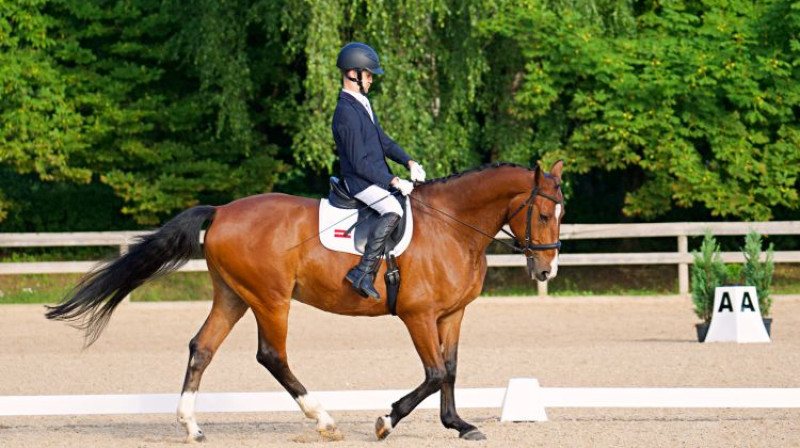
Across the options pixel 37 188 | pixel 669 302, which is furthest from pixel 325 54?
pixel 37 188

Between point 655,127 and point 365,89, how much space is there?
38.4ft

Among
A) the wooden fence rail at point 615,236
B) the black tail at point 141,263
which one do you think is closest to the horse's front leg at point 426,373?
the black tail at point 141,263

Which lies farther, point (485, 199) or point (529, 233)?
point (485, 199)

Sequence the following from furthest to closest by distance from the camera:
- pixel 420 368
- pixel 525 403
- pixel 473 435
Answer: pixel 420 368
pixel 525 403
pixel 473 435

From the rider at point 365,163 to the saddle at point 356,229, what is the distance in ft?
0.23

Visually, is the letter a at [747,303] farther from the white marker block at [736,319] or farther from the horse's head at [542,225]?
the horse's head at [542,225]

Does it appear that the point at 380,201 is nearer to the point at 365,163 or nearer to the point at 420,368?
the point at 365,163

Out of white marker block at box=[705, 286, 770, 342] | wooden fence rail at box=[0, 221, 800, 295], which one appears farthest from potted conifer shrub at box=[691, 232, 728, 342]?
wooden fence rail at box=[0, 221, 800, 295]

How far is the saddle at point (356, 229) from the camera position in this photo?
7320mm

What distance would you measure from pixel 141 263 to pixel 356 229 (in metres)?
1.44

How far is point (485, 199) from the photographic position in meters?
7.49

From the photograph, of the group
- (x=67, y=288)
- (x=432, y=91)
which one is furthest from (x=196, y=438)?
(x=67, y=288)

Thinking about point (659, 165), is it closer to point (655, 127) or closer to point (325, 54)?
point (655, 127)

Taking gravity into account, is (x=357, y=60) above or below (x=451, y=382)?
above
